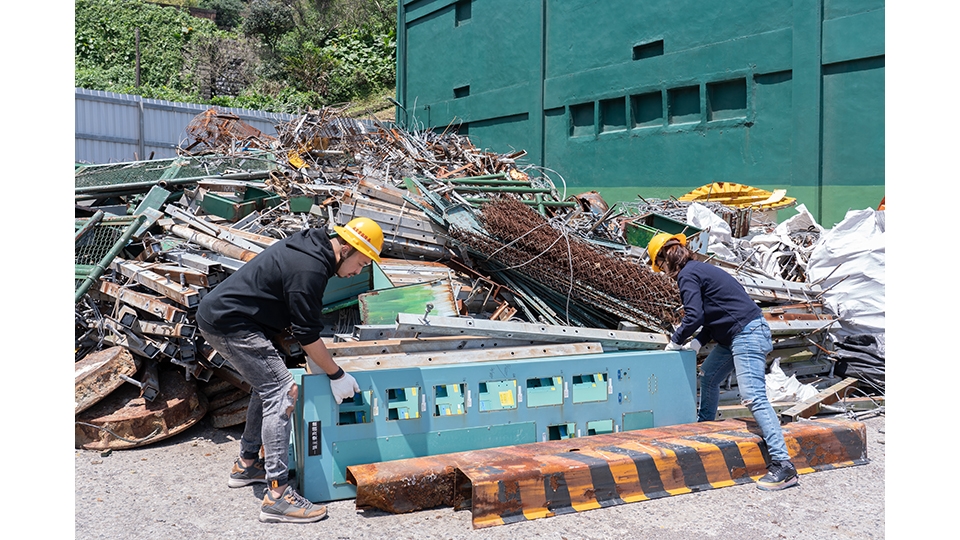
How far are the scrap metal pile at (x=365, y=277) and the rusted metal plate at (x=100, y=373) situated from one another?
1 centimetres

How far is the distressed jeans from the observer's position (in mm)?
3992

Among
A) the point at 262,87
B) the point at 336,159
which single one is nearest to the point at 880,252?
the point at 336,159

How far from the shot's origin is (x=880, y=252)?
7297 millimetres

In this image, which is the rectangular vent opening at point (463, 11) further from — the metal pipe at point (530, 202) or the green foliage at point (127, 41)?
the green foliage at point (127, 41)

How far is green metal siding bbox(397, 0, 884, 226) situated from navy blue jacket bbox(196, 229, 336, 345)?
8923 mm

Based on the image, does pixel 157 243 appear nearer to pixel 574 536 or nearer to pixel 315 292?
pixel 315 292

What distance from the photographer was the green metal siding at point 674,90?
33.8ft

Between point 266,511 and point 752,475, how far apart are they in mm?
3126

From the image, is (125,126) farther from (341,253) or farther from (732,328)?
(732,328)

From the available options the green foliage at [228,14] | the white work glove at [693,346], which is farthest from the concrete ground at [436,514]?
the green foliage at [228,14]

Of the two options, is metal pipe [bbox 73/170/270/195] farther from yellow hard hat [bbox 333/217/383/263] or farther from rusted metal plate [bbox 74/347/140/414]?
yellow hard hat [bbox 333/217/383/263]

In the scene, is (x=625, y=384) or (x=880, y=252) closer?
(x=625, y=384)

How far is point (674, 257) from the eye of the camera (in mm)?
4973

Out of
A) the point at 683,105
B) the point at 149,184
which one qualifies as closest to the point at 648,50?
the point at 683,105
